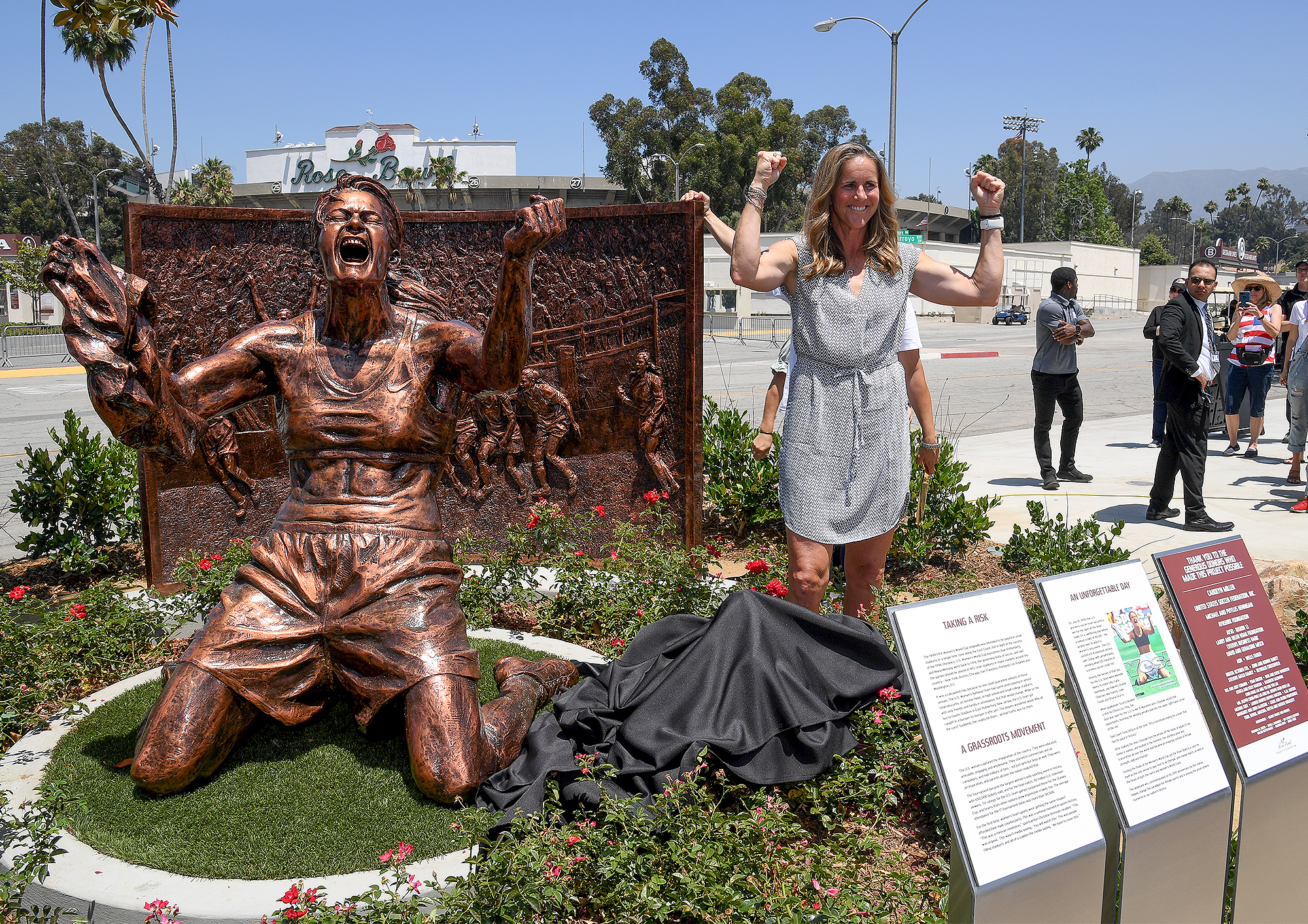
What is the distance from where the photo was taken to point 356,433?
10.7ft

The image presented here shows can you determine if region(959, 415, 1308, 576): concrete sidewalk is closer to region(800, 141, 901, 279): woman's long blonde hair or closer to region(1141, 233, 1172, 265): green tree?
region(800, 141, 901, 279): woman's long blonde hair

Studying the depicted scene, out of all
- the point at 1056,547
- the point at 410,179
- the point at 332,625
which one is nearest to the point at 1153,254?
the point at 410,179

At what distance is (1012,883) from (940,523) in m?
4.63

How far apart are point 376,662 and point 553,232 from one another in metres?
1.55

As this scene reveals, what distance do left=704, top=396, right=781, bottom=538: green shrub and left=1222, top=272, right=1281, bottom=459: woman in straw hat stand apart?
19.0 feet

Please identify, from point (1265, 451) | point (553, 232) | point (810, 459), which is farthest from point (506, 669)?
point (1265, 451)

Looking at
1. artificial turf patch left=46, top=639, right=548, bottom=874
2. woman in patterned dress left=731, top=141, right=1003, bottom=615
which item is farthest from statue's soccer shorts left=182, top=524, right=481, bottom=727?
woman in patterned dress left=731, top=141, right=1003, bottom=615

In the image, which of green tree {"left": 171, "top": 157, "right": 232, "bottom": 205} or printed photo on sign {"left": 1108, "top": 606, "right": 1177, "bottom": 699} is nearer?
printed photo on sign {"left": 1108, "top": 606, "right": 1177, "bottom": 699}

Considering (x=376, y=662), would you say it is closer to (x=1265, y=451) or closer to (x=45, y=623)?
(x=45, y=623)

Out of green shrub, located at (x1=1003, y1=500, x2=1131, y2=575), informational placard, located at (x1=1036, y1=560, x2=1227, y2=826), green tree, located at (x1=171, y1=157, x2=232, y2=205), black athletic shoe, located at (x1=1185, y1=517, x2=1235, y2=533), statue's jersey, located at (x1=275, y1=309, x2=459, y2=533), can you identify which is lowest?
black athletic shoe, located at (x1=1185, y1=517, x2=1235, y2=533)

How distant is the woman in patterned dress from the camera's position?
129 inches

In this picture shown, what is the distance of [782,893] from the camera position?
97.8 inches

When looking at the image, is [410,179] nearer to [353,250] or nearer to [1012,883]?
[353,250]

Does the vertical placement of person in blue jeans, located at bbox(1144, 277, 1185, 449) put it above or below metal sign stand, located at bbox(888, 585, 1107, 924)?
above
